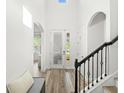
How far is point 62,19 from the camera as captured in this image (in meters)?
9.40

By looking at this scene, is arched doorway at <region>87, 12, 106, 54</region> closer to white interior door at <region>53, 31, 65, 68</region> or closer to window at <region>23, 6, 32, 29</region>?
window at <region>23, 6, 32, 29</region>

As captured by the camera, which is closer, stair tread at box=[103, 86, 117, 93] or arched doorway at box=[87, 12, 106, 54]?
stair tread at box=[103, 86, 117, 93]

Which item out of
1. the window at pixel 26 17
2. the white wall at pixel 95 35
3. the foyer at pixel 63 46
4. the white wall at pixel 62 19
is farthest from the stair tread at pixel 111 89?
the white wall at pixel 62 19

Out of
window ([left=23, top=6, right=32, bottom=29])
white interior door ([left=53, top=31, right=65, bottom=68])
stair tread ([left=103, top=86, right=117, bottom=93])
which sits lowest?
stair tread ([left=103, top=86, right=117, bottom=93])

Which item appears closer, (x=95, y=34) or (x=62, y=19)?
(x=95, y=34)

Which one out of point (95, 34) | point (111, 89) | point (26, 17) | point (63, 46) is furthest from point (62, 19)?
point (111, 89)

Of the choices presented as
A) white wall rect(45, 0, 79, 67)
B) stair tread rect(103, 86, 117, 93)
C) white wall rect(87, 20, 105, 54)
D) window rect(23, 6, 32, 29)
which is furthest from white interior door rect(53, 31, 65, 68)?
stair tread rect(103, 86, 117, 93)

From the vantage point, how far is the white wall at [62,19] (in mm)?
9367

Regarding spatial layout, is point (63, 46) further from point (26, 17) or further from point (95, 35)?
point (26, 17)

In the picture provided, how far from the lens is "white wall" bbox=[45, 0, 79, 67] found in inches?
369

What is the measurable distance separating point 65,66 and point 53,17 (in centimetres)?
302

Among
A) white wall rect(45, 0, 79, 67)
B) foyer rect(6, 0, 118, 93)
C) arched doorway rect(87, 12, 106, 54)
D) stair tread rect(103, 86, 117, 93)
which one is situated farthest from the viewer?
white wall rect(45, 0, 79, 67)
